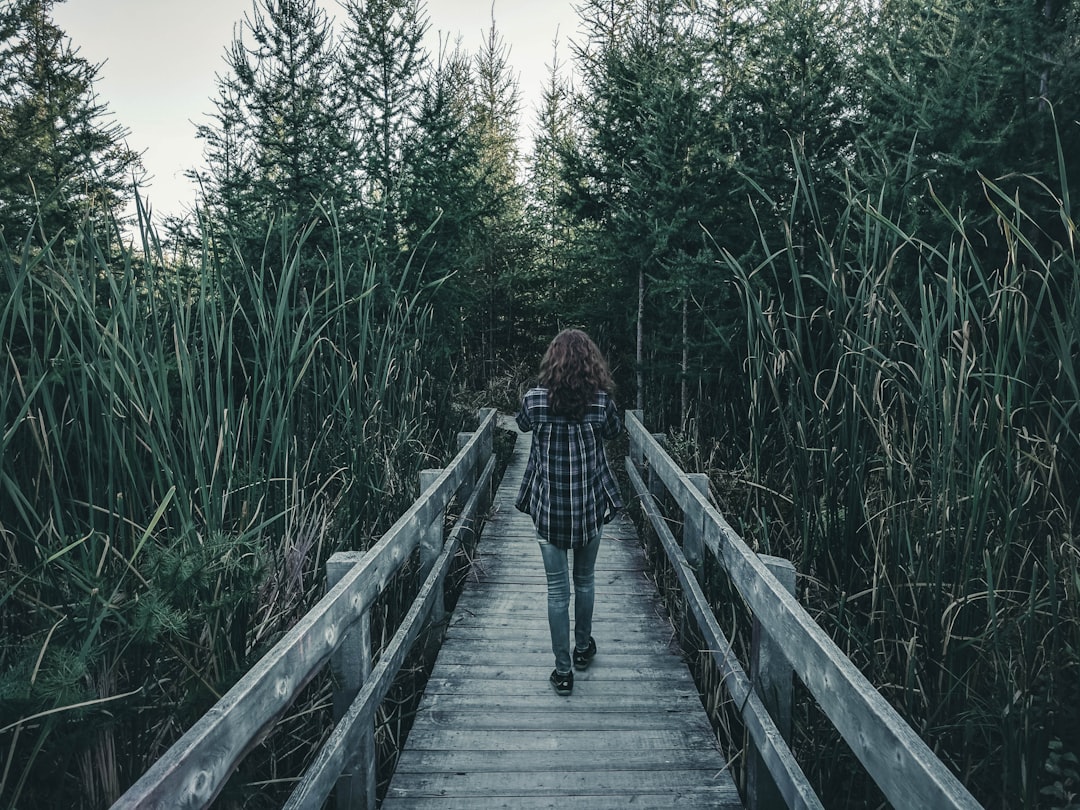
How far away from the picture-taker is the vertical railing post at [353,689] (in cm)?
Result: 214

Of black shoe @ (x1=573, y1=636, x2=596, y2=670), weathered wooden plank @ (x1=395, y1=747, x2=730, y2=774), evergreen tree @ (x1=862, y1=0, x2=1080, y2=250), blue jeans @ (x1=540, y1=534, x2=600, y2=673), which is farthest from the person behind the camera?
evergreen tree @ (x1=862, y1=0, x2=1080, y2=250)

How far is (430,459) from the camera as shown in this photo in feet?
17.4

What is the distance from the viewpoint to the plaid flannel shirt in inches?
118

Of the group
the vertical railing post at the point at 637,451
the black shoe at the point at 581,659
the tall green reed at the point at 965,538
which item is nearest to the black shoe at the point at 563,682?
the black shoe at the point at 581,659

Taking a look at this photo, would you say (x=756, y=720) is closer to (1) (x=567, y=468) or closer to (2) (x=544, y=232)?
(1) (x=567, y=468)

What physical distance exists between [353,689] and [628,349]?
7.99 metres

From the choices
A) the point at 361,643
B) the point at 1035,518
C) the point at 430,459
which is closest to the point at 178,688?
the point at 361,643

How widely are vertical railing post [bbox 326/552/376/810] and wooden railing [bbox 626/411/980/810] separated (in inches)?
49.3

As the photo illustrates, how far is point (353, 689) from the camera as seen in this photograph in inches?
86.0

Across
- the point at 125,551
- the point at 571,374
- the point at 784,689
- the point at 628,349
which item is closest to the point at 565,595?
the point at 571,374

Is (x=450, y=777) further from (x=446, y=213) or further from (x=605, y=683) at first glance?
(x=446, y=213)

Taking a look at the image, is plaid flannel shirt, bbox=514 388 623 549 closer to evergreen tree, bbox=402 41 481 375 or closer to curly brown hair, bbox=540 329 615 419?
curly brown hair, bbox=540 329 615 419

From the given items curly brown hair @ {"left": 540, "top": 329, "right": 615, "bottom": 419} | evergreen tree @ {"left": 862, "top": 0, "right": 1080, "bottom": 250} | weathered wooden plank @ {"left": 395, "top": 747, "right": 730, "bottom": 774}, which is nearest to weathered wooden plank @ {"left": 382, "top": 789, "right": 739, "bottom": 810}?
weathered wooden plank @ {"left": 395, "top": 747, "right": 730, "bottom": 774}

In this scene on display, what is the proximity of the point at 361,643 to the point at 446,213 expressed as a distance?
225 inches
